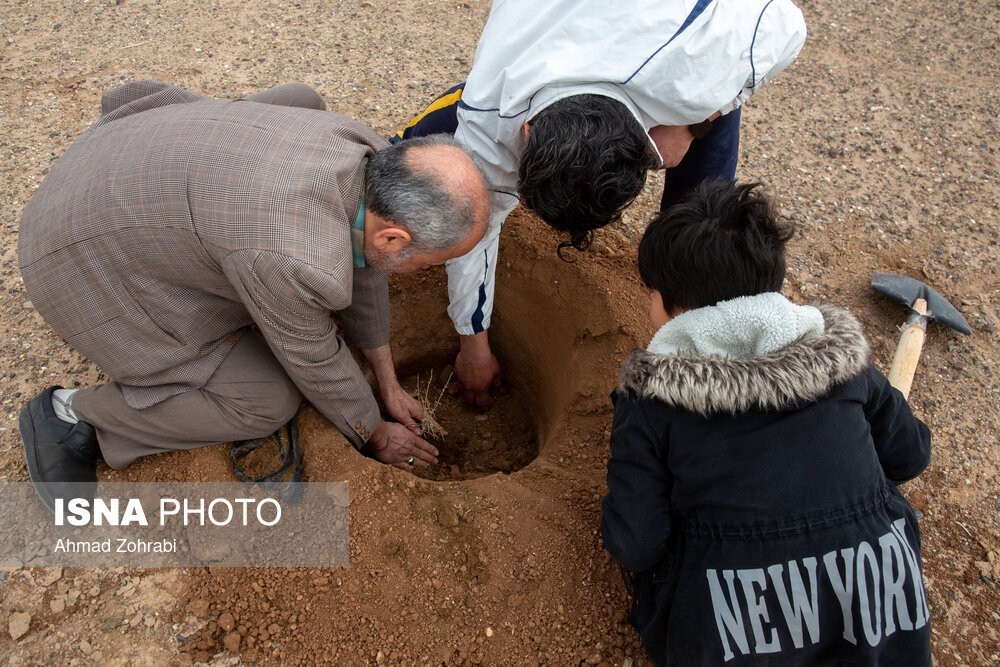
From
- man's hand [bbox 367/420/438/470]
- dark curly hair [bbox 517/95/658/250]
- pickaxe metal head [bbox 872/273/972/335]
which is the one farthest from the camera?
pickaxe metal head [bbox 872/273/972/335]

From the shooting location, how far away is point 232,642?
1881mm

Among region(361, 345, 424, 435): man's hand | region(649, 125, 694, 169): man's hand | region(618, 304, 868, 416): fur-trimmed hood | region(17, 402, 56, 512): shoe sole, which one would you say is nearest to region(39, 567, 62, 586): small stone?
region(17, 402, 56, 512): shoe sole

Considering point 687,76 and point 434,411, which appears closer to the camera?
point 687,76

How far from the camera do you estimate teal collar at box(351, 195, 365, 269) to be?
1.90m

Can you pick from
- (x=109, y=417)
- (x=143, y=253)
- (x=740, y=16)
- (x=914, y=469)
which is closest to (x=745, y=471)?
(x=914, y=469)

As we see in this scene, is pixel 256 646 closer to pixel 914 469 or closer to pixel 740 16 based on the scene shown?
pixel 914 469

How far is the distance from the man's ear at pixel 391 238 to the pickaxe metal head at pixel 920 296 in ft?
6.59

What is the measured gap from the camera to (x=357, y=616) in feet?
6.25

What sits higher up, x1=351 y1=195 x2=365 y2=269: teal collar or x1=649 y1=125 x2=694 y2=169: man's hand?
x1=649 y1=125 x2=694 y2=169: man's hand

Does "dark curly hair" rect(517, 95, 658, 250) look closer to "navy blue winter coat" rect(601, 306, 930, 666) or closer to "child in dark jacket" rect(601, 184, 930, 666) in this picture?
"child in dark jacket" rect(601, 184, 930, 666)

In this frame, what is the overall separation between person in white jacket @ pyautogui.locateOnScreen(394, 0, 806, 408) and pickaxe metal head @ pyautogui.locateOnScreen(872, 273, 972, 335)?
122 cm

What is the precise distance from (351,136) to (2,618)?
64.7 inches

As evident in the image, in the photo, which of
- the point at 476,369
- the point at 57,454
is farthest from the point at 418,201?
the point at 57,454

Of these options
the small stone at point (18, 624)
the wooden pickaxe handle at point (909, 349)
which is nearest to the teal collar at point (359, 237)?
the small stone at point (18, 624)
